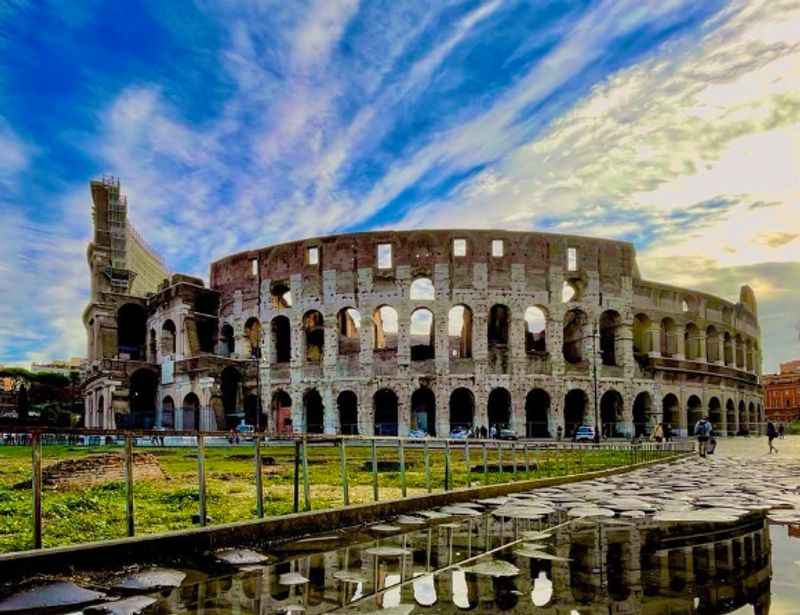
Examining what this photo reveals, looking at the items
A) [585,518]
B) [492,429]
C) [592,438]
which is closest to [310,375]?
[492,429]

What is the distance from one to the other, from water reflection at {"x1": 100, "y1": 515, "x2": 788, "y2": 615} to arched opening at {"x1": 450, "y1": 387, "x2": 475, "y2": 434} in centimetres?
3352

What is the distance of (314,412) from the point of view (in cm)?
4200

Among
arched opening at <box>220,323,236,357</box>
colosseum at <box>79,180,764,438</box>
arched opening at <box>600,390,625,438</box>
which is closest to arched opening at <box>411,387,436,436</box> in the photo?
colosseum at <box>79,180,764,438</box>

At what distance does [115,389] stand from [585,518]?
38076mm

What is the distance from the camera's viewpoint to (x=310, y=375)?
40.2 m

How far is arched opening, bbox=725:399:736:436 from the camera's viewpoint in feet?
157

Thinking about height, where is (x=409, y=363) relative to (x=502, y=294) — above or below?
below

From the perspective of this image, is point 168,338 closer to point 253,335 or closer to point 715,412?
point 253,335

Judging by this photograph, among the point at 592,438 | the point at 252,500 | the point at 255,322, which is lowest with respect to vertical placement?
the point at 592,438

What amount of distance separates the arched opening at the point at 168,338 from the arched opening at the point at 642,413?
2870 centimetres

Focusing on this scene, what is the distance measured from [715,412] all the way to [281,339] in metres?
A: 28.9

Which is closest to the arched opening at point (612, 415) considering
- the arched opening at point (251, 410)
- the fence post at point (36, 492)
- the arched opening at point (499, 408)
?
the arched opening at point (499, 408)

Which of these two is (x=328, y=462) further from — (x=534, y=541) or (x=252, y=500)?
(x=534, y=541)

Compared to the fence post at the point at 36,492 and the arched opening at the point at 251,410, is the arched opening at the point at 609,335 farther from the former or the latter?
the fence post at the point at 36,492
